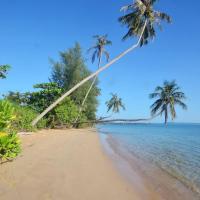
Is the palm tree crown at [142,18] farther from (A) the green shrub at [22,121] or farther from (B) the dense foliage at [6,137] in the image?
(B) the dense foliage at [6,137]

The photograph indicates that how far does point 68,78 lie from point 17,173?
108ft

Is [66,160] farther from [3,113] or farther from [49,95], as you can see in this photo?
[49,95]

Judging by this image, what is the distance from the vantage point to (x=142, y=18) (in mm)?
25469

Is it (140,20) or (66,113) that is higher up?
(140,20)

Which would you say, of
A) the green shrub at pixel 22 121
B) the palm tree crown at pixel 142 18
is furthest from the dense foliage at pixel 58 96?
the palm tree crown at pixel 142 18

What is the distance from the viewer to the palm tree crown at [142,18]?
24.7m

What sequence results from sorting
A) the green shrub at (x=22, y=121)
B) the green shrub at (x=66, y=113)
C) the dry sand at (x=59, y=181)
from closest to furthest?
the dry sand at (x=59, y=181) < the green shrub at (x=22, y=121) < the green shrub at (x=66, y=113)

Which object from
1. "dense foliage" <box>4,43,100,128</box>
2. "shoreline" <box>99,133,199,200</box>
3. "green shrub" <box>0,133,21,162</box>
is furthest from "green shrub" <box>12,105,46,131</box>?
"green shrub" <box>0,133,21,162</box>

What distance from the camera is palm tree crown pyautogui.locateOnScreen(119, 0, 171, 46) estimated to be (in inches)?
972

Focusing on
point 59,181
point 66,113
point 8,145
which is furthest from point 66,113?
point 8,145

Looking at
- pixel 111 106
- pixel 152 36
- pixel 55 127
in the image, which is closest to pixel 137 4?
pixel 152 36

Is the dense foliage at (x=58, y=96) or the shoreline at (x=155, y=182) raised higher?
the dense foliage at (x=58, y=96)

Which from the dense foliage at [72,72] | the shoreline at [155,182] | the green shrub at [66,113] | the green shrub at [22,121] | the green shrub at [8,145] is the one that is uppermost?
the dense foliage at [72,72]

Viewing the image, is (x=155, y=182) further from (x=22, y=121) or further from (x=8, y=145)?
(x=22, y=121)
